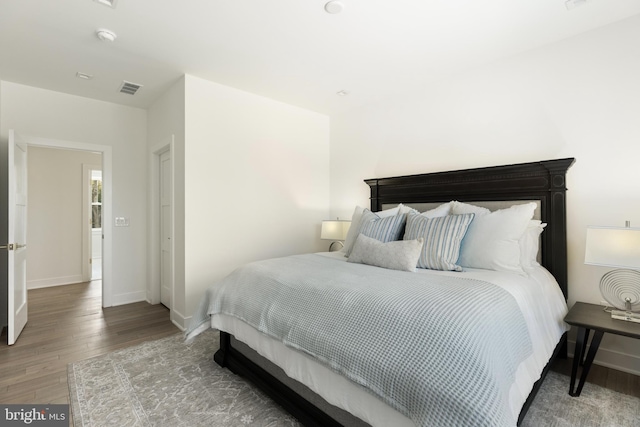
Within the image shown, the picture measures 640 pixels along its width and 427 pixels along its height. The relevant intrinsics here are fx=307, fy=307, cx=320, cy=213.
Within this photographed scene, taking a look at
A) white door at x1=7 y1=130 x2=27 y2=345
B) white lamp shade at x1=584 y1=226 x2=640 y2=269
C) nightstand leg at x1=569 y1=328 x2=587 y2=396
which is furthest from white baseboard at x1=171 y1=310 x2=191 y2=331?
white lamp shade at x1=584 y1=226 x2=640 y2=269

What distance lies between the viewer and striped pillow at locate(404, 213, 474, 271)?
224 cm

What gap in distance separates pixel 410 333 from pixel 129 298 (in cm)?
409

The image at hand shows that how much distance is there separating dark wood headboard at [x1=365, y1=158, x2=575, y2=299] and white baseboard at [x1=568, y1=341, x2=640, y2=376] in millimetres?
468

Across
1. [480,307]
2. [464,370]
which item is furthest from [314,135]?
[464,370]

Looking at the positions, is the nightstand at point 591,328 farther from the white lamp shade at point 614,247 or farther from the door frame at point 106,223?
the door frame at point 106,223

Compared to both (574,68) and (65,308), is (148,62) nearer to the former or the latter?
(65,308)

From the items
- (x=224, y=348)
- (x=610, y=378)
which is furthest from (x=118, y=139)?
(x=610, y=378)

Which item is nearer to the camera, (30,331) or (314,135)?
(30,331)

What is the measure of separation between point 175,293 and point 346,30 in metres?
3.04

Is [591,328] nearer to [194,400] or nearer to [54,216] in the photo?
[194,400]

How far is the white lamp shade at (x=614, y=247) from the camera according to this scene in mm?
1888

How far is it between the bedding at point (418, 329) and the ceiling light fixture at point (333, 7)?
5.93 feet

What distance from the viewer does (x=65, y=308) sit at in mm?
3816

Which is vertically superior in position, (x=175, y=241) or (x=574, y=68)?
(x=574, y=68)
